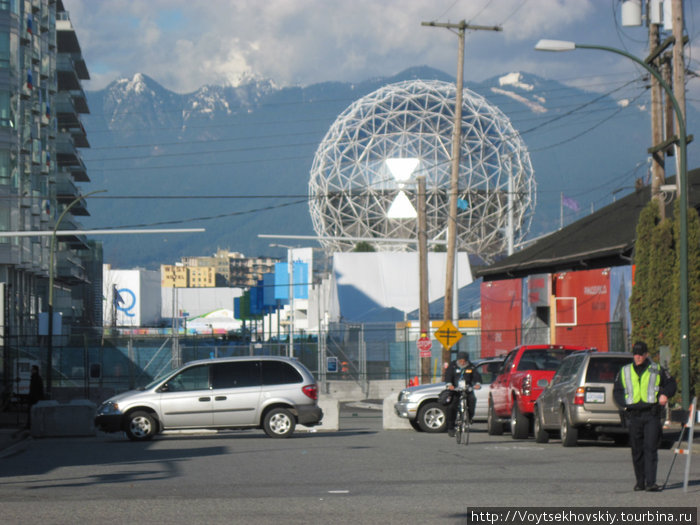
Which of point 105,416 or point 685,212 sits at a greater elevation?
point 685,212

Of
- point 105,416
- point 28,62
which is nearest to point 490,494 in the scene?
point 105,416

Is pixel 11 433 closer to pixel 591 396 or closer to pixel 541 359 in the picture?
pixel 541 359

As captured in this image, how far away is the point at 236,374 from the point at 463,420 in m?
5.14

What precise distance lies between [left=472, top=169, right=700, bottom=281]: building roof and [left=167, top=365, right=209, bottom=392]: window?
15.3 m

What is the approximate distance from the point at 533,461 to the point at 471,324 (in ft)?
137

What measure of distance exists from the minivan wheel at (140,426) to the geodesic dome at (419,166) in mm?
66849

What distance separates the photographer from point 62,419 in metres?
26.0

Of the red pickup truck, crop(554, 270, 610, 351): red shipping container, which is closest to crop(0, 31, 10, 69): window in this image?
crop(554, 270, 610, 351): red shipping container

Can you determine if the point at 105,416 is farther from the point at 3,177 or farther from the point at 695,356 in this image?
the point at 3,177

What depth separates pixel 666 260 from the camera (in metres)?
26.6

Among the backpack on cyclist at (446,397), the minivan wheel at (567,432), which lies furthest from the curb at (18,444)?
the minivan wheel at (567,432)

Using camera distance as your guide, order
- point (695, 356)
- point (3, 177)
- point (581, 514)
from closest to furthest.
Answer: point (581, 514)
point (695, 356)
point (3, 177)

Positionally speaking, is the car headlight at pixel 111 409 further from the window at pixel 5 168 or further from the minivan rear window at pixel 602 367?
the window at pixel 5 168

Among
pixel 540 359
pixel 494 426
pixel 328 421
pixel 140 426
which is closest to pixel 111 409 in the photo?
pixel 140 426
